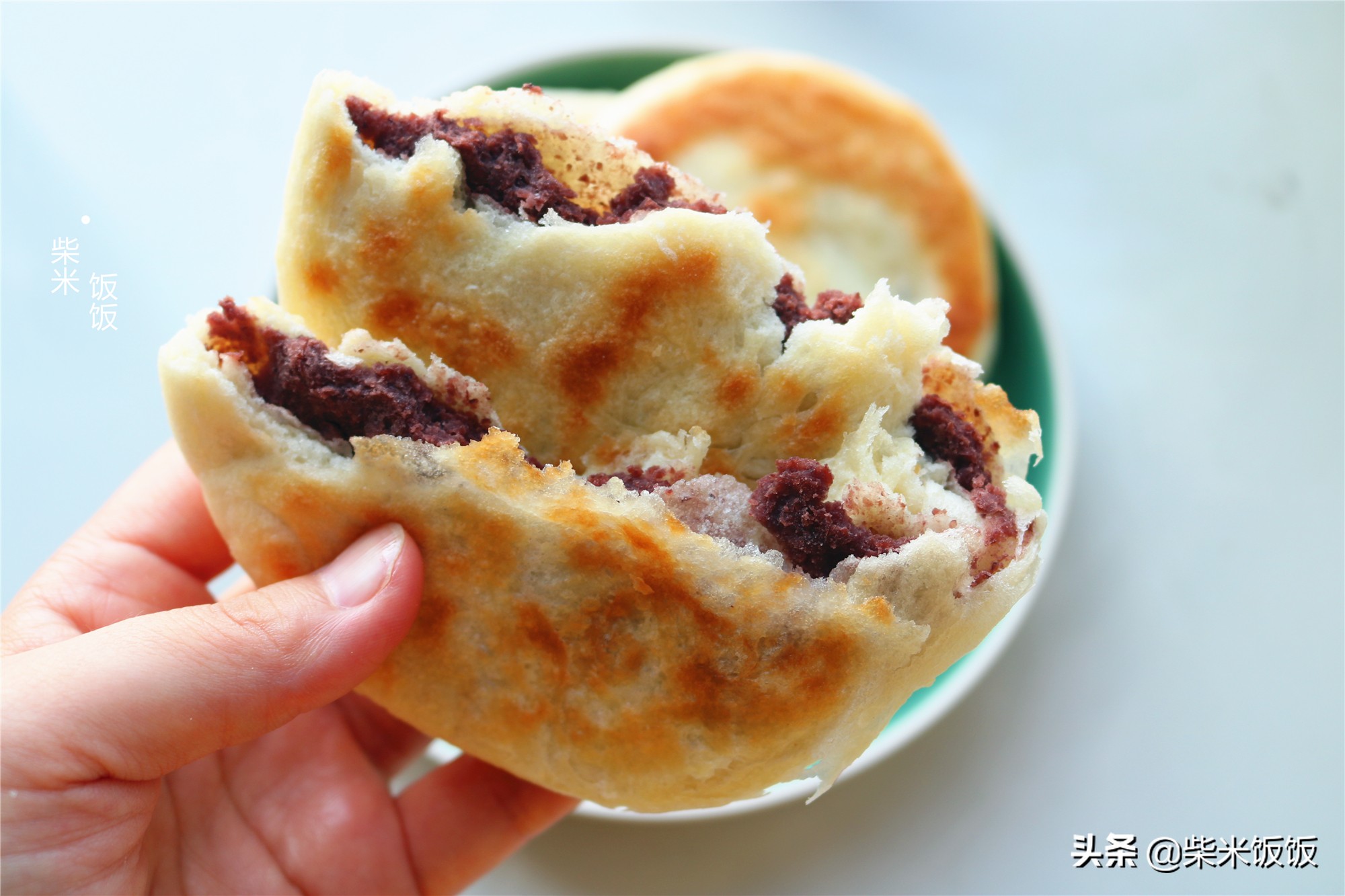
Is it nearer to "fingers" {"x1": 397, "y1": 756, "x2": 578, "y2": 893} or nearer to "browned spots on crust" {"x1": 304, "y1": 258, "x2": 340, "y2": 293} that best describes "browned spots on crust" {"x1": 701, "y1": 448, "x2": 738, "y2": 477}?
"browned spots on crust" {"x1": 304, "y1": 258, "x2": 340, "y2": 293}

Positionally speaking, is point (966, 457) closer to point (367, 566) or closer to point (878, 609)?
point (878, 609)

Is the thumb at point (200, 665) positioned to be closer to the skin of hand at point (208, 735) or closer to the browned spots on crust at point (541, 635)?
the skin of hand at point (208, 735)

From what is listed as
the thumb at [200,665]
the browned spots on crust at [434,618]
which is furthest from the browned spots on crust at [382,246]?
the browned spots on crust at [434,618]

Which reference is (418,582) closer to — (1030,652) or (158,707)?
(158,707)

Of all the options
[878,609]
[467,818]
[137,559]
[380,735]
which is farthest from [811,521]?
[137,559]
